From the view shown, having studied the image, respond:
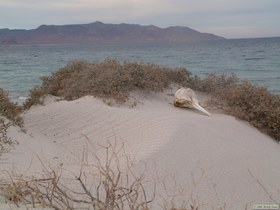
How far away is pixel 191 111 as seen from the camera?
9781 millimetres

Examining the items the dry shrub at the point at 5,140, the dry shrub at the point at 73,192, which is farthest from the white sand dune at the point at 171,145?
the dry shrub at the point at 73,192

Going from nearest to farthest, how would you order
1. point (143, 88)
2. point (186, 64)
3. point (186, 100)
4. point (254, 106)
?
point (254, 106) < point (186, 100) < point (143, 88) < point (186, 64)

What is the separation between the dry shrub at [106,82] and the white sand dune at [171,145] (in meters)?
0.50

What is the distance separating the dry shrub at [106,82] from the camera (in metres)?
10.1

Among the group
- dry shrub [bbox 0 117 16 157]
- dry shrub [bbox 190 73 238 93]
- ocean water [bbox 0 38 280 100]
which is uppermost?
dry shrub [bbox 190 73 238 93]

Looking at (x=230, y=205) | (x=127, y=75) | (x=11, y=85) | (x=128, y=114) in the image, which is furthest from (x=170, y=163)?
(x=11, y=85)

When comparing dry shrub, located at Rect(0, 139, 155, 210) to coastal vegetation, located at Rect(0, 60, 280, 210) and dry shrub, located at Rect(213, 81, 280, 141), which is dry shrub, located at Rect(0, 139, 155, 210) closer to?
coastal vegetation, located at Rect(0, 60, 280, 210)

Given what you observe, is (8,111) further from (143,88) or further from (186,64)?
(186,64)

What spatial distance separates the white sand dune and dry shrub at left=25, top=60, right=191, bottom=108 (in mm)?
502

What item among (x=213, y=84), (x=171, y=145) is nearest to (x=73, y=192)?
(x=171, y=145)

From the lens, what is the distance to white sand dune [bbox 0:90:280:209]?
18.0 feet

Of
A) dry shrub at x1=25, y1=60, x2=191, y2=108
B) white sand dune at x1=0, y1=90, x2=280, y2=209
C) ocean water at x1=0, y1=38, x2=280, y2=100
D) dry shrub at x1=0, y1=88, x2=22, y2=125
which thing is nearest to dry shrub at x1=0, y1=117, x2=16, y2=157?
white sand dune at x1=0, y1=90, x2=280, y2=209

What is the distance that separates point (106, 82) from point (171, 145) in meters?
3.98

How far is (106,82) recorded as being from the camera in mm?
10266
